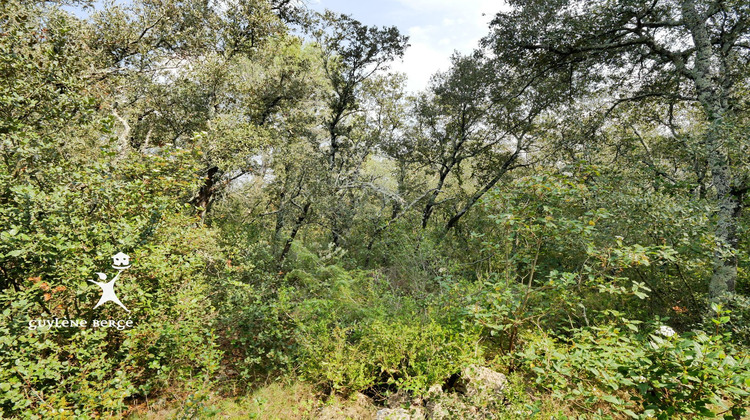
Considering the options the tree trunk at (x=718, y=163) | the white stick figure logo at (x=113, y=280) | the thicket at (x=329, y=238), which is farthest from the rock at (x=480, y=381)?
the white stick figure logo at (x=113, y=280)

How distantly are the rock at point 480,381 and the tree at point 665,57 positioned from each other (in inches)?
160

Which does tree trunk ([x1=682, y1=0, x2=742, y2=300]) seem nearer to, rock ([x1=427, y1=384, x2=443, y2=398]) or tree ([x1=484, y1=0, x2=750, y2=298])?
tree ([x1=484, y1=0, x2=750, y2=298])

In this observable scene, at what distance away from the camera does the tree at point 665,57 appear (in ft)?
16.9

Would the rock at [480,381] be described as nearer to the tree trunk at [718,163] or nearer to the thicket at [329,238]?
the thicket at [329,238]

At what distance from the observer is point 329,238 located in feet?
41.5

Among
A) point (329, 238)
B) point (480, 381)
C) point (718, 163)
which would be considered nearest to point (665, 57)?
point (718, 163)

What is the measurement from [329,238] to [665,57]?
38.7 feet

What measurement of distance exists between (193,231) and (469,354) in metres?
5.24

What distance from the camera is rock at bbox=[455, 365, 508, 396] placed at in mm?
4211

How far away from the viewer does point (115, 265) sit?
3.78 meters

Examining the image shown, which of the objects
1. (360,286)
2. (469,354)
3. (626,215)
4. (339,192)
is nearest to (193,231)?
(360,286)

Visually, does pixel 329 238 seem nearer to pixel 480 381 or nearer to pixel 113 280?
pixel 113 280

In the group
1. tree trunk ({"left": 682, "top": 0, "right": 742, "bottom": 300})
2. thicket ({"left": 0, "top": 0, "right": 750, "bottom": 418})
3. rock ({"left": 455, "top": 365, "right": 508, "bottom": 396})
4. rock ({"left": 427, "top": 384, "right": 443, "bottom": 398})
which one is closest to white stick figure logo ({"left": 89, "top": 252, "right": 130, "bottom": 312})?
thicket ({"left": 0, "top": 0, "right": 750, "bottom": 418})

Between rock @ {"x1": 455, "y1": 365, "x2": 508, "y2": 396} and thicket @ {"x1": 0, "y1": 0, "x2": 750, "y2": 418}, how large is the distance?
0.80ft
